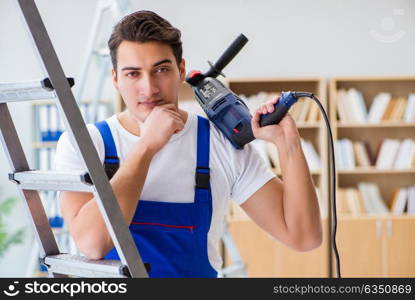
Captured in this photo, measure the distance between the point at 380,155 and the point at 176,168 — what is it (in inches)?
145

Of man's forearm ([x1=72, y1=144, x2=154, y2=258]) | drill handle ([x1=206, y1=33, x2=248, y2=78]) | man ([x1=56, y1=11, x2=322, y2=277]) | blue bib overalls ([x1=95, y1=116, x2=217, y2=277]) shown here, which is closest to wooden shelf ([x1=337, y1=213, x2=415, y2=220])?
drill handle ([x1=206, y1=33, x2=248, y2=78])

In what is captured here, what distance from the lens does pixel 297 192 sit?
1.51 meters

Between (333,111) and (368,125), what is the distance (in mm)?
280

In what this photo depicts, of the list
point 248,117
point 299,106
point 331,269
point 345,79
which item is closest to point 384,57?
point 345,79

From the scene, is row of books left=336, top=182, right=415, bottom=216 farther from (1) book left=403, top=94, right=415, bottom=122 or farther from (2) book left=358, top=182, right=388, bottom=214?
(1) book left=403, top=94, right=415, bottom=122

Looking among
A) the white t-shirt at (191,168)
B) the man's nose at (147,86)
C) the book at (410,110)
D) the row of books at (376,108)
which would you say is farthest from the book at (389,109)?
the man's nose at (147,86)

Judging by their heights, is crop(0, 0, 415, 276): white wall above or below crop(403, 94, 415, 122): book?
above

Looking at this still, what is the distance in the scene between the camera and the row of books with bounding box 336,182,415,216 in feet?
16.1

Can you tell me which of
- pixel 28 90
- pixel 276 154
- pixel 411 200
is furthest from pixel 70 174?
pixel 411 200

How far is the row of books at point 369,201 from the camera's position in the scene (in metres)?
4.91

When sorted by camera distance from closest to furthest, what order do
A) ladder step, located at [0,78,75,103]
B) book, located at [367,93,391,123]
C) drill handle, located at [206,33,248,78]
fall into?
ladder step, located at [0,78,75,103] < drill handle, located at [206,33,248,78] < book, located at [367,93,391,123]

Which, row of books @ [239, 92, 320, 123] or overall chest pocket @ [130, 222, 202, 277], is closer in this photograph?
overall chest pocket @ [130, 222, 202, 277]

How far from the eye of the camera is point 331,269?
4.88m

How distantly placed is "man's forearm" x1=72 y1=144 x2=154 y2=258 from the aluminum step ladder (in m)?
0.04
